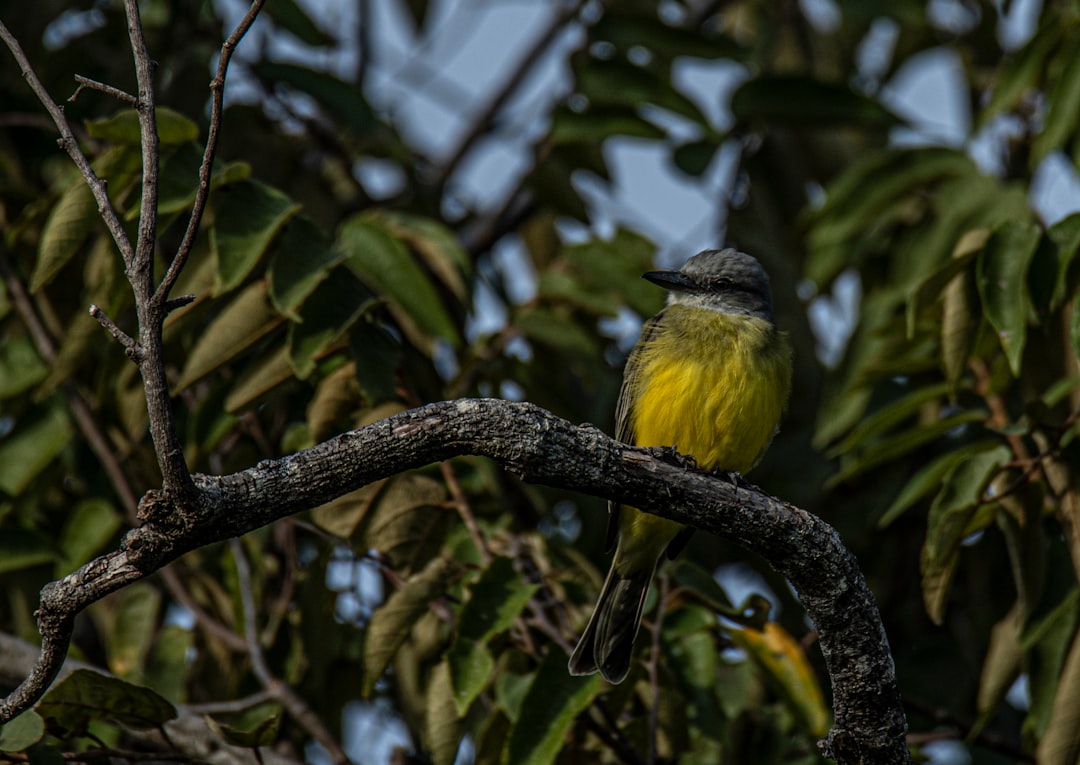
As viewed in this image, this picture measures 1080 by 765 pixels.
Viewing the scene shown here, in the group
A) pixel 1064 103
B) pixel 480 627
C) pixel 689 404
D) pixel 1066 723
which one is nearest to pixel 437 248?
pixel 689 404

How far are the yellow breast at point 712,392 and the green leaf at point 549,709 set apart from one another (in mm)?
1162

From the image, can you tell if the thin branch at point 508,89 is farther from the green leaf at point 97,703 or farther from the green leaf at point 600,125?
the green leaf at point 97,703

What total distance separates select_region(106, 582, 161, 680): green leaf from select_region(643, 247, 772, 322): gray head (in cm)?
226

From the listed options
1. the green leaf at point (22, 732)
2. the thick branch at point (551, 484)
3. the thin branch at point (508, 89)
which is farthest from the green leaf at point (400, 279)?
the thin branch at point (508, 89)

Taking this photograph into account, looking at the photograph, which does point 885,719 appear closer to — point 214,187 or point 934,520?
point 934,520

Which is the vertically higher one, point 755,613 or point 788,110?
point 788,110

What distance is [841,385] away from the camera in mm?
5230

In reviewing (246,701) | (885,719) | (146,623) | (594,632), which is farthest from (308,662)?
(885,719)

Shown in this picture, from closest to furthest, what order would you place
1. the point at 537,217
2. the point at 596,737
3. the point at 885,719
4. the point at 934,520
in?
the point at 885,719 → the point at 934,520 → the point at 596,737 → the point at 537,217

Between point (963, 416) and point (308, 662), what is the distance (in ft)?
7.61

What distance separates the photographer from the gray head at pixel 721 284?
5.24 meters

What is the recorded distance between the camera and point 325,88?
5367 millimetres

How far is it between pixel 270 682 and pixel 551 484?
1.91 m

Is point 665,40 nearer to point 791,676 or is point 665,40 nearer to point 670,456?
point 670,456
